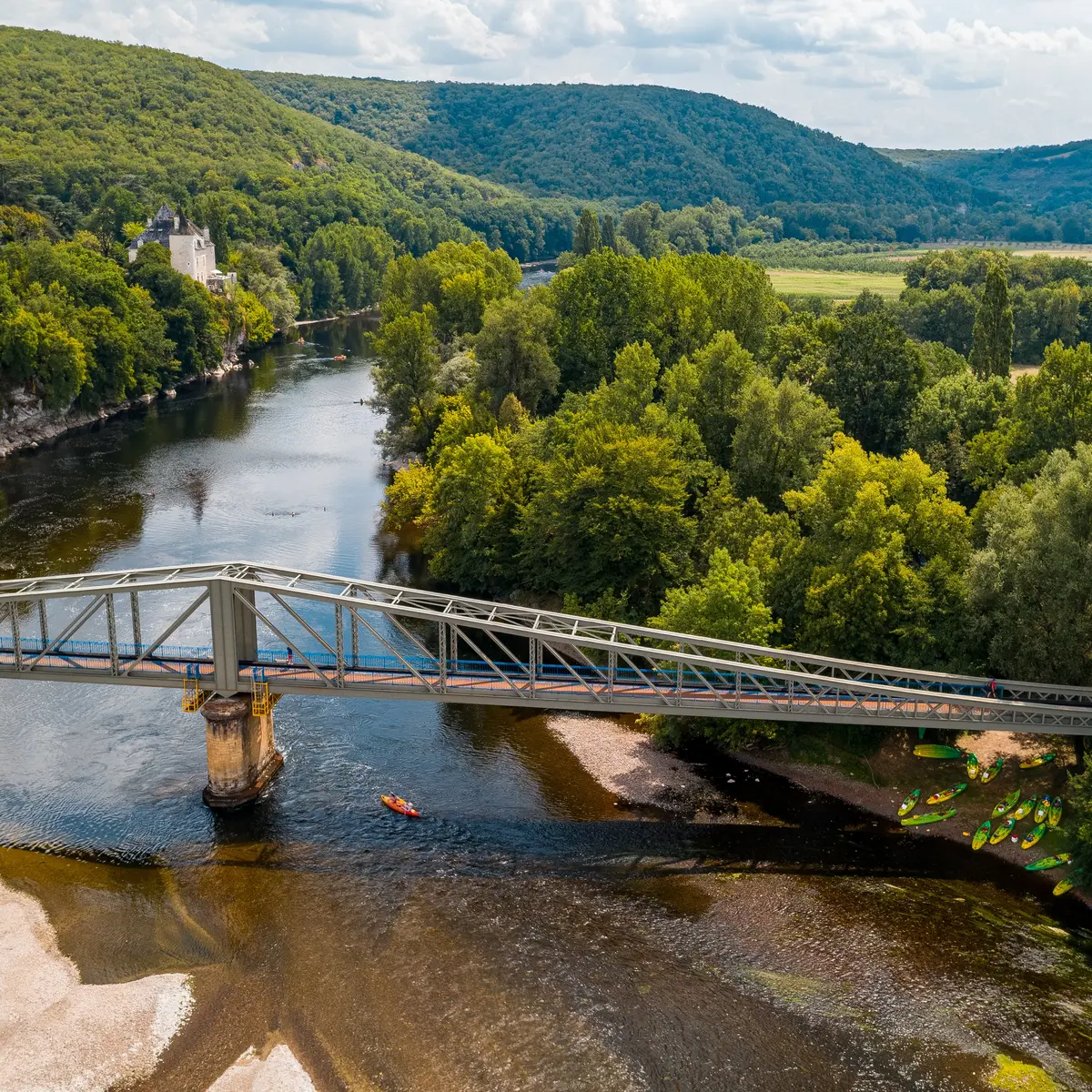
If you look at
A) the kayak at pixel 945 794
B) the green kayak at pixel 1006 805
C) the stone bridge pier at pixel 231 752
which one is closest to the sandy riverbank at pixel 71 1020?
the stone bridge pier at pixel 231 752

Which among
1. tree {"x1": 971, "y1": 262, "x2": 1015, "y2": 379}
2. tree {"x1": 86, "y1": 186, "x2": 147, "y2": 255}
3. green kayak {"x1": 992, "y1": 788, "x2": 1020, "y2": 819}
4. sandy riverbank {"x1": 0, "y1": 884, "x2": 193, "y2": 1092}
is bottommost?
sandy riverbank {"x1": 0, "y1": 884, "x2": 193, "y2": 1092}

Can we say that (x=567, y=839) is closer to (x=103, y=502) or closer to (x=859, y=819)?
(x=859, y=819)

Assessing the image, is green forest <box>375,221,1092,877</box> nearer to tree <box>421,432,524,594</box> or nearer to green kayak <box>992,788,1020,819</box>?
tree <box>421,432,524,594</box>

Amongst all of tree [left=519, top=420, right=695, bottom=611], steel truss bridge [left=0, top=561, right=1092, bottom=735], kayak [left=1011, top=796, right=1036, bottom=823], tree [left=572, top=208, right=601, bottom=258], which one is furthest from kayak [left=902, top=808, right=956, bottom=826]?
tree [left=572, top=208, right=601, bottom=258]

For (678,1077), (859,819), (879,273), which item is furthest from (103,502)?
(879,273)

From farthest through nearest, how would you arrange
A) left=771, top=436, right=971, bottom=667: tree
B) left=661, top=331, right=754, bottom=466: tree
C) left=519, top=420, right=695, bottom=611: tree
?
left=661, top=331, right=754, bottom=466: tree < left=519, top=420, right=695, bottom=611: tree < left=771, top=436, right=971, bottom=667: tree

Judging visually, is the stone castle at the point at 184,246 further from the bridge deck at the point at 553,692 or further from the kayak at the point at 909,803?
the kayak at the point at 909,803
